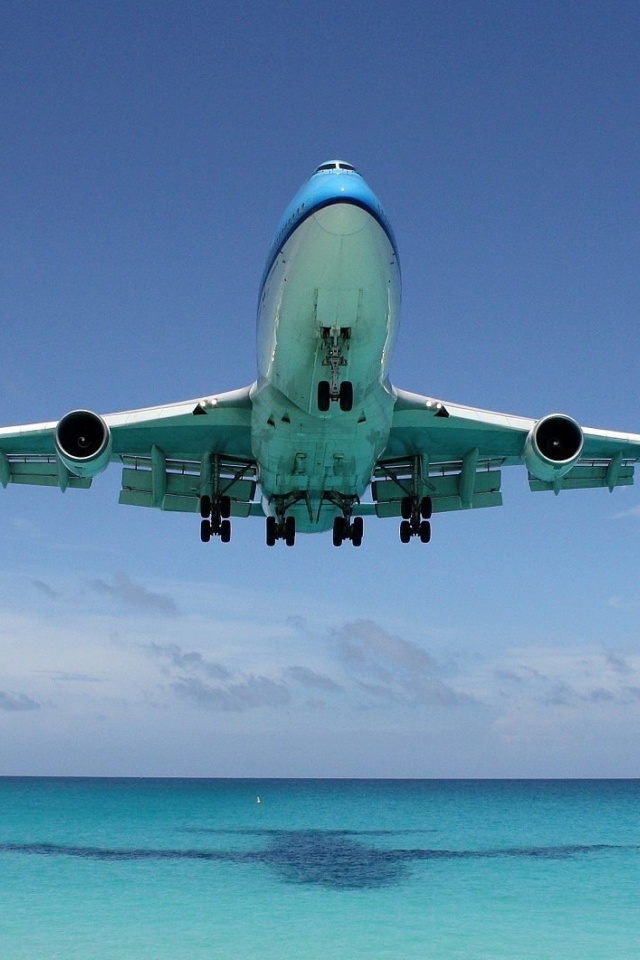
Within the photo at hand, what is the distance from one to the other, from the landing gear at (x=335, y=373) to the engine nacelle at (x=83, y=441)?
4.39 meters

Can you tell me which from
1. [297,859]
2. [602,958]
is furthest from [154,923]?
[297,859]

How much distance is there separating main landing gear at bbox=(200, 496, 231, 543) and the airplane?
0.12 ft

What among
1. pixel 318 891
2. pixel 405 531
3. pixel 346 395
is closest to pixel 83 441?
pixel 346 395

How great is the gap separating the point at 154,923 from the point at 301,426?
33109 mm

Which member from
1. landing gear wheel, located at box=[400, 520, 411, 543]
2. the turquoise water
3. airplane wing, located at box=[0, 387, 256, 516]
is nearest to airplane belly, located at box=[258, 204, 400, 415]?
airplane wing, located at box=[0, 387, 256, 516]

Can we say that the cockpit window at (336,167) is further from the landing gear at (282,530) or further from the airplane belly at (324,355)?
the landing gear at (282,530)

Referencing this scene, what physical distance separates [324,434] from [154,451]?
5.37 m

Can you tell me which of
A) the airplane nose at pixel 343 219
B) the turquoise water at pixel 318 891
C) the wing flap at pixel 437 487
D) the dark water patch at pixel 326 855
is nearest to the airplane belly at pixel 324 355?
the airplane nose at pixel 343 219

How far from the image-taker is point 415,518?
2414 cm

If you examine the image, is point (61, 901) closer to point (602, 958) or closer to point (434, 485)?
point (602, 958)

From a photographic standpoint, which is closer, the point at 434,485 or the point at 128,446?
the point at 128,446

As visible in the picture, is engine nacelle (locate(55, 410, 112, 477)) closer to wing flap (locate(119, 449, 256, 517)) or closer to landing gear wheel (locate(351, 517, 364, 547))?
wing flap (locate(119, 449, 256, 517))

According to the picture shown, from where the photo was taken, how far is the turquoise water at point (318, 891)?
39.6 metres

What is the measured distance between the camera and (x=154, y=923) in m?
44.5
